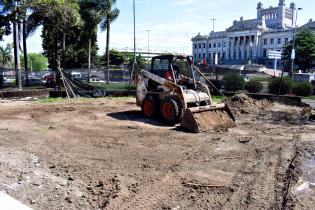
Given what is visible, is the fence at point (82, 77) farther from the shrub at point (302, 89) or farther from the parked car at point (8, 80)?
the shrub at point (302, 89)

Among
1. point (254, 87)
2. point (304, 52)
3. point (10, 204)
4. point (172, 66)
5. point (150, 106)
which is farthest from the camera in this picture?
point (304, 52)

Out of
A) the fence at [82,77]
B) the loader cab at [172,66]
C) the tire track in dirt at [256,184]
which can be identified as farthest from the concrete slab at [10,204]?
the fence at [82,77]

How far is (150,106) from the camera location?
13891 millimetres

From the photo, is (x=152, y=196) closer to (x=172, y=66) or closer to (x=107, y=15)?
(x=172, y=66)

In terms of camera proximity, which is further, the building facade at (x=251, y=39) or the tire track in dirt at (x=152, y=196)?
the building facade at (x=251, y=39)

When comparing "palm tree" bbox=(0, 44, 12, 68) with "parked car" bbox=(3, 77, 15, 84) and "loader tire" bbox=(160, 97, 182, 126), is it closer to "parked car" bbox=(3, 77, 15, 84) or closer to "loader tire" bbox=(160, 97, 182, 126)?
"parked car" bbox=(3, 77, 15, 84)

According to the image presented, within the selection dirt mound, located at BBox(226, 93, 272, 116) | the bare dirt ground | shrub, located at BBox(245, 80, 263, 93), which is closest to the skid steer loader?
the bare dirt ground

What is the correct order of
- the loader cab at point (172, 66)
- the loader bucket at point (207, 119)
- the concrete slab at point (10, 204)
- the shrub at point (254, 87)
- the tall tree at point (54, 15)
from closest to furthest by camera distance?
the concrete slab at point (10, 204) → the loader bucket at point (207, 119) → the loader cab at point (172, 66) → the shrub at point (254, 87) → the tall tree at point (54, 15)

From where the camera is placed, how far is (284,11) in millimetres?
149500

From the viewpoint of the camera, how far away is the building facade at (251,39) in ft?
416

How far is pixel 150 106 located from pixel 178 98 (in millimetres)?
1589

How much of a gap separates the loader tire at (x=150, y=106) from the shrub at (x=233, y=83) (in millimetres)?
11418

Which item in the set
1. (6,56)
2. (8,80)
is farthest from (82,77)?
(6,56)

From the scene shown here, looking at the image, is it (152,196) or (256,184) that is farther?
(256,184)
